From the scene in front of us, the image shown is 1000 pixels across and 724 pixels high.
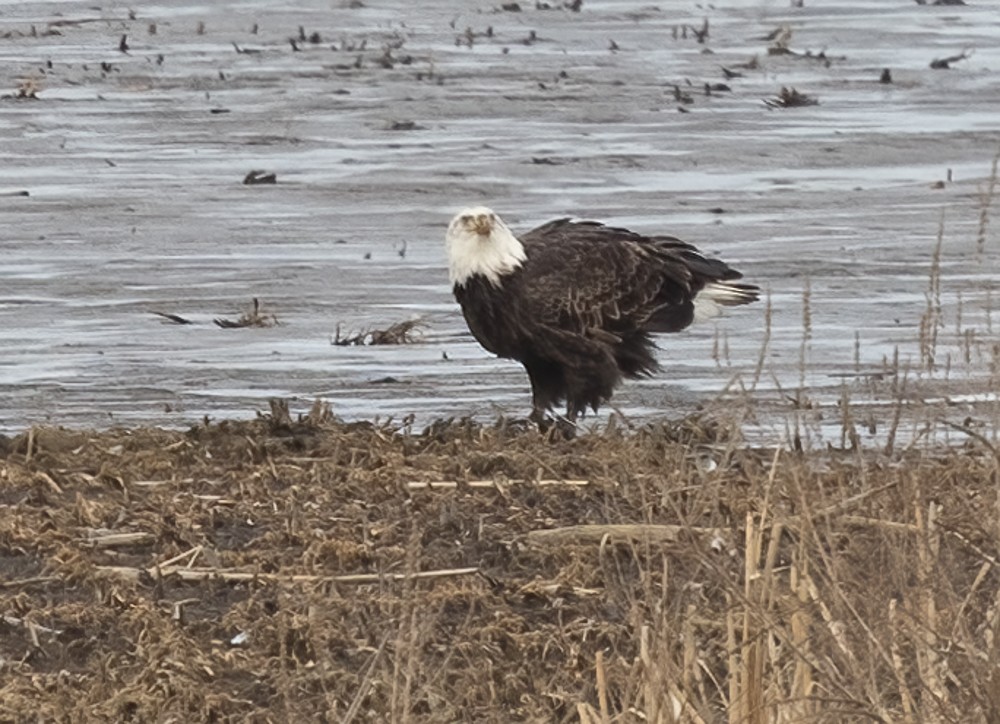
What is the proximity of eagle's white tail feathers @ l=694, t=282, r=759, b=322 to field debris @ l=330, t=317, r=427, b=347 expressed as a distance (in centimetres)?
140

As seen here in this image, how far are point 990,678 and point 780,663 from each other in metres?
0.67

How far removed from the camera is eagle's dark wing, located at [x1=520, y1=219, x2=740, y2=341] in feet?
32.2

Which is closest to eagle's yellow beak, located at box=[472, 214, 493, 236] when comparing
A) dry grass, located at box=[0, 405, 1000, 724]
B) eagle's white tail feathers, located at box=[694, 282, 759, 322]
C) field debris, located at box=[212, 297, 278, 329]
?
eagle's white tail feathers, located at box=[694, 282, 759, 322]

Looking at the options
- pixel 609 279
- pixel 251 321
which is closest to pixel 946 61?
pixel 251 321

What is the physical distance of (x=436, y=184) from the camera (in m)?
15.4

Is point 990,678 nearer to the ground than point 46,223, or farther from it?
farther from it

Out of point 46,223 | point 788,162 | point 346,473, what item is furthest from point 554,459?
point 788,162

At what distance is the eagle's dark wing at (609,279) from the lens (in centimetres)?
983

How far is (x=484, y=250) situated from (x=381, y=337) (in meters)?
1.58

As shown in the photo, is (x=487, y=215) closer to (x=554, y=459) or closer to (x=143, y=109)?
(x=554, y=459)

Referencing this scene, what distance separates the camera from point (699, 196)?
49.0ft

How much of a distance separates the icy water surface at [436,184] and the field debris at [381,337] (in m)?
0.09

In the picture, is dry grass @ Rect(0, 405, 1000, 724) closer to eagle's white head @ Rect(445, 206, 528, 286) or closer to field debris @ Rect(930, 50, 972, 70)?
eagle's white head @ Rect(445, 206, 528, 286)

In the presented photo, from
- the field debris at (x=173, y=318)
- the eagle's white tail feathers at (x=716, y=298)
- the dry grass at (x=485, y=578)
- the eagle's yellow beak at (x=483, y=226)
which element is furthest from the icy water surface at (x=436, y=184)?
the eagle's yellow beak at (x=483, y=226)
